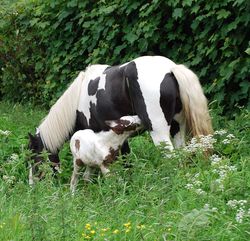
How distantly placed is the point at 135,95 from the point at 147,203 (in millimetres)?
1500

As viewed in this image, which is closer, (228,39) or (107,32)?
(228,39)

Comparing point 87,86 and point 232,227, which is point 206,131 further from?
point 232,227

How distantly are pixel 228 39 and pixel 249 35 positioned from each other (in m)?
0.24

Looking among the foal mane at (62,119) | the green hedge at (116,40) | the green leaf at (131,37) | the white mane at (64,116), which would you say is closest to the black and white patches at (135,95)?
the white mane at (64,116)

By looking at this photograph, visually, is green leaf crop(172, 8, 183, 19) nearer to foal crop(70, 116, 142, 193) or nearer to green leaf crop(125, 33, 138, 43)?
green leaf crop(125, 33, 138, 43)

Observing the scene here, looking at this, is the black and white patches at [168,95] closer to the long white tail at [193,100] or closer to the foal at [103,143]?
the long white tail at [193,100]

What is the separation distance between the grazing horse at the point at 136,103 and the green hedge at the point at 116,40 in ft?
3.87

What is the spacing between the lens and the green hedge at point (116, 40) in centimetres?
757

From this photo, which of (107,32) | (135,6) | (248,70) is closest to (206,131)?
(248,70)

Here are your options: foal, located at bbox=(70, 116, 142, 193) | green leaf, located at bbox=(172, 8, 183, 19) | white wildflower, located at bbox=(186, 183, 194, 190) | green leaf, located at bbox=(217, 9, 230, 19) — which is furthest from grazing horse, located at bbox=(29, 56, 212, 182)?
green leaf, located at bbox=(172, 8, 183, 19)

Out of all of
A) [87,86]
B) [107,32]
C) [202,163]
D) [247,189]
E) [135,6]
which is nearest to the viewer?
[247,189]

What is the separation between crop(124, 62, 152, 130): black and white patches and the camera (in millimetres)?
5801

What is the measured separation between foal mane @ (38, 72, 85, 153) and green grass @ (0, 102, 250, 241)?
0.45 metres

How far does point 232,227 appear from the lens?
405 centimetres
